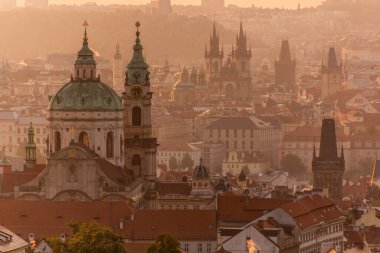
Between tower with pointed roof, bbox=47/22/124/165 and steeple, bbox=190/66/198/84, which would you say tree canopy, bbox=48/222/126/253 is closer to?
tower with pointed roof, bbox=47/22/124/165

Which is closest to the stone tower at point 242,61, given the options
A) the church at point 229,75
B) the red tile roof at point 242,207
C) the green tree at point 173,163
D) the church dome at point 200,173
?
the church at point 229,75

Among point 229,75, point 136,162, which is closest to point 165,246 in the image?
point 136,162

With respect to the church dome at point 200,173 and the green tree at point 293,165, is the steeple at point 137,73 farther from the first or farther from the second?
the green tree at point 293,165

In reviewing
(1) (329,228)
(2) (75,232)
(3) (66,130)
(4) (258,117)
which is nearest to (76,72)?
(3) (66,130)

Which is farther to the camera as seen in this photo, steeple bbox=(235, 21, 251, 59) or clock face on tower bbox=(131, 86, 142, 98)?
steeple bbox=(235, 21, 251, 59)

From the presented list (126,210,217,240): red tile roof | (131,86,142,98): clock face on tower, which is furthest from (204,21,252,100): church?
(126,210,217,240): red tile roof

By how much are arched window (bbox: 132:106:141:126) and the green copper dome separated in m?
3.03

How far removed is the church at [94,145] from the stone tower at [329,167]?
19.1 metres

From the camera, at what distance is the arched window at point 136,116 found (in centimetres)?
8075

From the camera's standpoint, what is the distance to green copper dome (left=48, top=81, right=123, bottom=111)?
3029 inches

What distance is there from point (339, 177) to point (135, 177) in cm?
2412

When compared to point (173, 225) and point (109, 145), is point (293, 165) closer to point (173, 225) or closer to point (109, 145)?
point (109, 145)

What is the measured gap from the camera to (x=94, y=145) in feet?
253

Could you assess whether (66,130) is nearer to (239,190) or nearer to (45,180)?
(45,180)
